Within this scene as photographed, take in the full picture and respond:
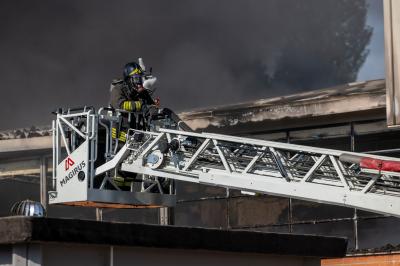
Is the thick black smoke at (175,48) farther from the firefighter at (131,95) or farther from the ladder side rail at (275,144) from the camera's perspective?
the ladder side rail at (275,144)

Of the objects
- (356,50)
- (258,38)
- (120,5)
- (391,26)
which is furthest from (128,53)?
(391,26)

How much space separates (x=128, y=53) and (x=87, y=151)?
13.6 meters

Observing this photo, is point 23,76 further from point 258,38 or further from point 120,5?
point 258,38

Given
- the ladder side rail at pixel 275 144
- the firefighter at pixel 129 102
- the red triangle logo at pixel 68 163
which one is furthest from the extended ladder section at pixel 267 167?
the red triangle logo at pixel 68 163

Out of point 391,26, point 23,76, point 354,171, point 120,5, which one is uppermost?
point 120,5

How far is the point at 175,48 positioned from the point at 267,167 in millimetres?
14147

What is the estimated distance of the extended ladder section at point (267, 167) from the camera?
9883mm

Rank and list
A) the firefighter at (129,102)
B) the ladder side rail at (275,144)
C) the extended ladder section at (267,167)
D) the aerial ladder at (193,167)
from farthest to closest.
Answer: the firefighter at (129,102) < the ladder side rail at (275,144) < the aerial ladder at (193,167) < the extended ladder section at (267,167)

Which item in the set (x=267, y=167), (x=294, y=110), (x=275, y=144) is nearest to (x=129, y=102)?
(x=267, y=167)

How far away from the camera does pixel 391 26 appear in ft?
46.7

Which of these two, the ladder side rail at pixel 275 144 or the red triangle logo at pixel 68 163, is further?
the red triangle logo at pixel 68 163

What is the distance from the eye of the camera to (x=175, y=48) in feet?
82.1

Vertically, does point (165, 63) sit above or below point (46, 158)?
above

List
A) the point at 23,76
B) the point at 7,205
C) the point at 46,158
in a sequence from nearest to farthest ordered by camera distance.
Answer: the point at 46,158
the point at 7,205
the point at 23,76
